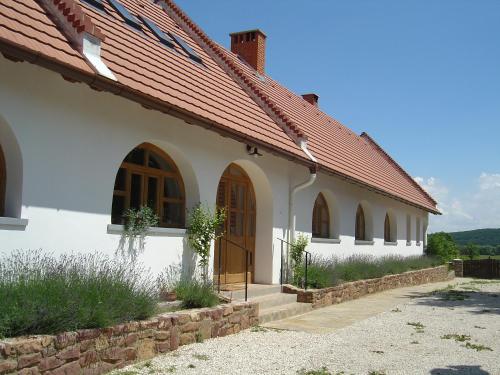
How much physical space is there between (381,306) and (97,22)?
8573 mm

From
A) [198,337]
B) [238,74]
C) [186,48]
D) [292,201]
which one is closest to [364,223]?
[292,201]

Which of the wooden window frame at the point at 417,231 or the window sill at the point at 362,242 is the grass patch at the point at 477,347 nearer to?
the window sill at the point at 362,242

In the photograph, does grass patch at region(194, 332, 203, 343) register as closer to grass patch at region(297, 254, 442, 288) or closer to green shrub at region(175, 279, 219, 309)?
green shrub at region(175, 279, 219, 309)

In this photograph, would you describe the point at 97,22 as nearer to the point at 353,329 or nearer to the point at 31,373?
the point at 31,373

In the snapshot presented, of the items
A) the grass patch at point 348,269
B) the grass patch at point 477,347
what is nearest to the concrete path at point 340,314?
the grass patch at point 348,269

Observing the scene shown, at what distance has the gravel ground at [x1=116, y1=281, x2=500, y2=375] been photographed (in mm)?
6328

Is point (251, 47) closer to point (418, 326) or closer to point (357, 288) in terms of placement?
point (357, 288)

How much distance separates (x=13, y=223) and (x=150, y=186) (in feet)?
9.92

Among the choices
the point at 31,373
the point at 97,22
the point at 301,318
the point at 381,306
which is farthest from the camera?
the point at 381,306

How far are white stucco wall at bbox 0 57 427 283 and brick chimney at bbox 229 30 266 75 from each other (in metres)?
8.37

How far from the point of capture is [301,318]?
33.6 ft

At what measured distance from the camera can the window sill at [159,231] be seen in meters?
7.56

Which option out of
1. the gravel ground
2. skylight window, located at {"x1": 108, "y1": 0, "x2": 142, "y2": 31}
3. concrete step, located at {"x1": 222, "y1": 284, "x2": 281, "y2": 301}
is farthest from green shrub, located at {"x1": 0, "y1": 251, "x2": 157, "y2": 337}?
skylight window, located at {"x1": 108, "y1": 0, "x2": 142, "y2": 31}

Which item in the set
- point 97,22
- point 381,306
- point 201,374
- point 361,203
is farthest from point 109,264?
point 361,203
